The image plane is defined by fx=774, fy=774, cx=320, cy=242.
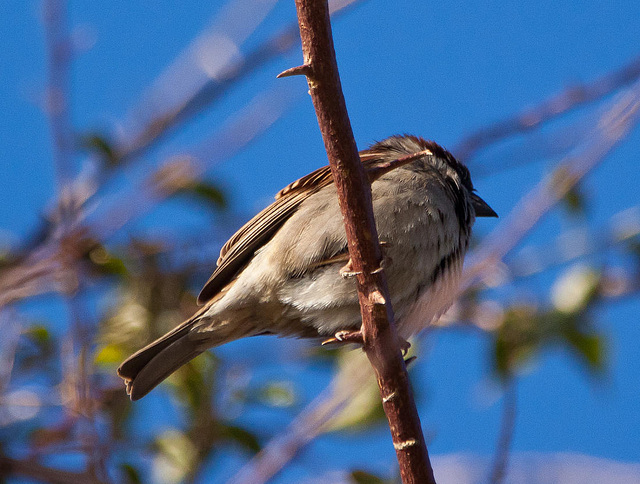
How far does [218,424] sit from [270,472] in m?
0.55

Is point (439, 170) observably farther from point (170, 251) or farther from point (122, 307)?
point (122, 307)

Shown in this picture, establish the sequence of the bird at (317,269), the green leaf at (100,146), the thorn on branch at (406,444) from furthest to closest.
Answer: the green leaf at (100,146) < the bird at (317,269) < the thorn on branch at (406,444)

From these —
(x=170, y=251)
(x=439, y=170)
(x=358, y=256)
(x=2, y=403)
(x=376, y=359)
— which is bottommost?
(x=376, y=359)

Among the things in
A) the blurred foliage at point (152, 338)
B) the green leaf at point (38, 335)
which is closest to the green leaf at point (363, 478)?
the blurred foliage at point (152, 338)

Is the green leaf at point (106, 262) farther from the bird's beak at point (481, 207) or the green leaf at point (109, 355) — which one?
the bird's beak at point (481, 207)

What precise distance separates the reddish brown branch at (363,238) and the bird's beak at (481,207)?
5.99 feet

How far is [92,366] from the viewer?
373 centimetres

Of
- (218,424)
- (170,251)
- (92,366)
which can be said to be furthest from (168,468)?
(170,251)

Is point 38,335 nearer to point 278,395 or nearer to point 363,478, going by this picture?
point 278,395

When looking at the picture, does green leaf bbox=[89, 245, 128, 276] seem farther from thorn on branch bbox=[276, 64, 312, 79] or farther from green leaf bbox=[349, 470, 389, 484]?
thorn on branch bbox=[276, 64, 312, 79]

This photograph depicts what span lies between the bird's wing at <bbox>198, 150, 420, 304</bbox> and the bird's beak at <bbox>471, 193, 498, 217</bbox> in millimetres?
722

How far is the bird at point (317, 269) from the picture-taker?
3.31m

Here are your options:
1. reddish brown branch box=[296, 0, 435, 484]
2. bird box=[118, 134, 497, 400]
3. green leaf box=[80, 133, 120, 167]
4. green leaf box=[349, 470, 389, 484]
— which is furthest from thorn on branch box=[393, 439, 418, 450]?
green leaf box=[80, 133, 120, 167]

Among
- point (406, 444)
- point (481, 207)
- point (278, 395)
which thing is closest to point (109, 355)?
point (278, 395)
